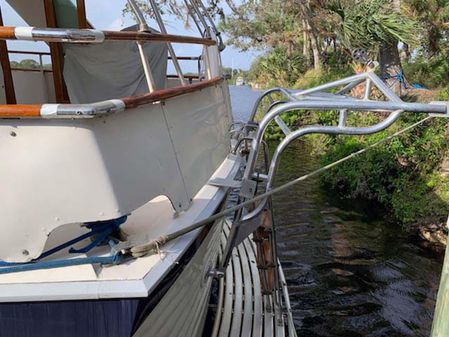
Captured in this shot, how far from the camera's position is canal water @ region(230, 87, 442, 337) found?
5.90 metres

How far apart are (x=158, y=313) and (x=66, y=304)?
0.45m

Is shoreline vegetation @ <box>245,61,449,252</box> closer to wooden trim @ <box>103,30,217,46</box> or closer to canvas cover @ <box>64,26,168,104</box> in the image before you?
canvas cover @ <box>64,26,168,104</box>

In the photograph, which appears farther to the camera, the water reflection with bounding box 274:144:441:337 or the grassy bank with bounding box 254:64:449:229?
the grassy bank with bounding box 254:64:449:229

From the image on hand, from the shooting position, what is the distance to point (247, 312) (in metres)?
4.66

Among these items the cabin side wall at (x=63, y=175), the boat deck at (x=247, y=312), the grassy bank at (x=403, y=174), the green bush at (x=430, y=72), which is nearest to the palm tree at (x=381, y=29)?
the grassy bank at (x=403, y=174)

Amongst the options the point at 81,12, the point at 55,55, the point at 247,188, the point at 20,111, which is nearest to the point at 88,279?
the point at 20,111

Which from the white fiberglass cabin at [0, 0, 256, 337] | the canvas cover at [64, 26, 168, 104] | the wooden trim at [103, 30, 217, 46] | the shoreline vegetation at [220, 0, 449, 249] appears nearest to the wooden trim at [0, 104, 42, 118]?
the white fiberglass cabin at [0, 0, 256, 337]

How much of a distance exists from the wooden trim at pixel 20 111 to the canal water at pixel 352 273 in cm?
465

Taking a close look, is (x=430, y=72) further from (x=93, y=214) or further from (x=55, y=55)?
(x=93, y=214)

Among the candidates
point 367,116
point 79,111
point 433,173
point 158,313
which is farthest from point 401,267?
point 79,111

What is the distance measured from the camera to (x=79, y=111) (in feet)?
6.37

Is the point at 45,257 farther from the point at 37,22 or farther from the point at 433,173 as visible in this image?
the point at 433,173

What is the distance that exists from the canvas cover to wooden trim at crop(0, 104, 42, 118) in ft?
5.30

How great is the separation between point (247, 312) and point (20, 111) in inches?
132
